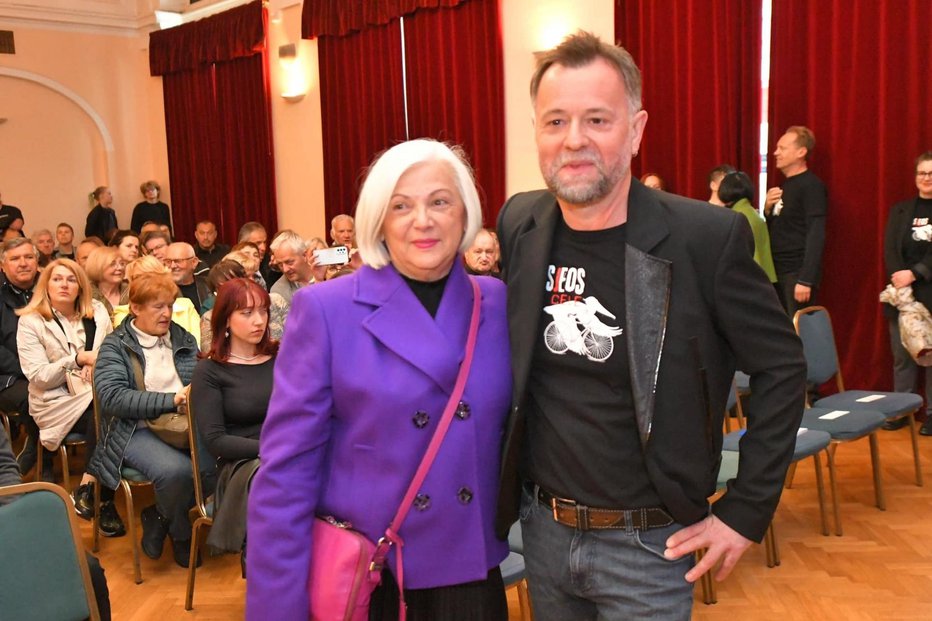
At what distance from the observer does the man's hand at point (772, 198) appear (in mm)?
6314

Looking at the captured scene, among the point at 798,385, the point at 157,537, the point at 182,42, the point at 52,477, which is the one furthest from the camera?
the point at 182,42

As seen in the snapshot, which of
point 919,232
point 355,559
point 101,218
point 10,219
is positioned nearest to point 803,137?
point 919,232

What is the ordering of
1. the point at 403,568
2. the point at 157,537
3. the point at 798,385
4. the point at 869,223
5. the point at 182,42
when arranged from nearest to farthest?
the point at 798,385
the point at 403,568
the point at 157,537
the point at 869,223
the point at 182,42

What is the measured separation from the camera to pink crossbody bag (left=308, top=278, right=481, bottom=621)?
1.63 meters

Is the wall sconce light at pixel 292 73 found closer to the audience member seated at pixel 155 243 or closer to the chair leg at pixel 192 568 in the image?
the audience member seated at pixel 155 243

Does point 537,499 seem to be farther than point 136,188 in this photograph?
No

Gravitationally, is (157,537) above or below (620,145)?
below

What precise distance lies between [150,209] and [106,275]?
748 cm

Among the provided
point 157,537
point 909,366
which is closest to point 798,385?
point 157,537

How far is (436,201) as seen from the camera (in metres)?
1.70

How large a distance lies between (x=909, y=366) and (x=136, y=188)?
1159 cm

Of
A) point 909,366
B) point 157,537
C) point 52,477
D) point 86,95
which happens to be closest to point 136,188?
point 86,95

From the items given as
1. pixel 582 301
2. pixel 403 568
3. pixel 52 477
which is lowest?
pixel 52 477

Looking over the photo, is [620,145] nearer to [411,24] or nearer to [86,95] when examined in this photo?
→ [411,24]
